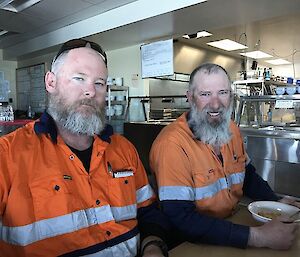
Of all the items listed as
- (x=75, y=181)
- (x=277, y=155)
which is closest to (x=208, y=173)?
(x=75, y=181)

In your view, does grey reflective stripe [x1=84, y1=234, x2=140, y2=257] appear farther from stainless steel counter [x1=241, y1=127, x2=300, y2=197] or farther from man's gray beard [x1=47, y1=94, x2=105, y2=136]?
stainless steel counter [x1=241, y1=127, x2=300, y2=197]

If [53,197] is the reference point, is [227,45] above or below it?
above

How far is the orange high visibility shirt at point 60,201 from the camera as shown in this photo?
951mm

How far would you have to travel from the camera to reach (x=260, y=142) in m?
2.85

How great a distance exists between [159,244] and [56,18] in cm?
462

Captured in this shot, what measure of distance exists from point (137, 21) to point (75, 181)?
346 cm

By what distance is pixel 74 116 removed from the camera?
1.18 metres

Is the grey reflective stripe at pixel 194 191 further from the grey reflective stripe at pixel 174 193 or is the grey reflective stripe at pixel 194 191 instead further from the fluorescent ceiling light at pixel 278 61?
the fluorescent ceiling light at pixel 278 61

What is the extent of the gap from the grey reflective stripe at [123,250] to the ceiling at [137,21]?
9.89 feet

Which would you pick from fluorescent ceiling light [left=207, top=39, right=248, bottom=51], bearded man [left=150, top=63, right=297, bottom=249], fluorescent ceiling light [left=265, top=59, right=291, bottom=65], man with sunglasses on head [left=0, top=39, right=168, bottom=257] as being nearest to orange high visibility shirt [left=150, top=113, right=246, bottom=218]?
bearded man [left=150, top=63, right=297, bottom=249]

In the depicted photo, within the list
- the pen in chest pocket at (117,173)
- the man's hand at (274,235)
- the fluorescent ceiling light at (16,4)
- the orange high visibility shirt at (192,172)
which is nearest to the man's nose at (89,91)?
the pen in chest pocket at (117,173)

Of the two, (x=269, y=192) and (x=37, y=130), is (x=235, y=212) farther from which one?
(x=37, y=130)

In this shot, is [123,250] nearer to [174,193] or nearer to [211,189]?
[174,193]

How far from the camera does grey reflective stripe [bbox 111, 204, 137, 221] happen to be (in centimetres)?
113
